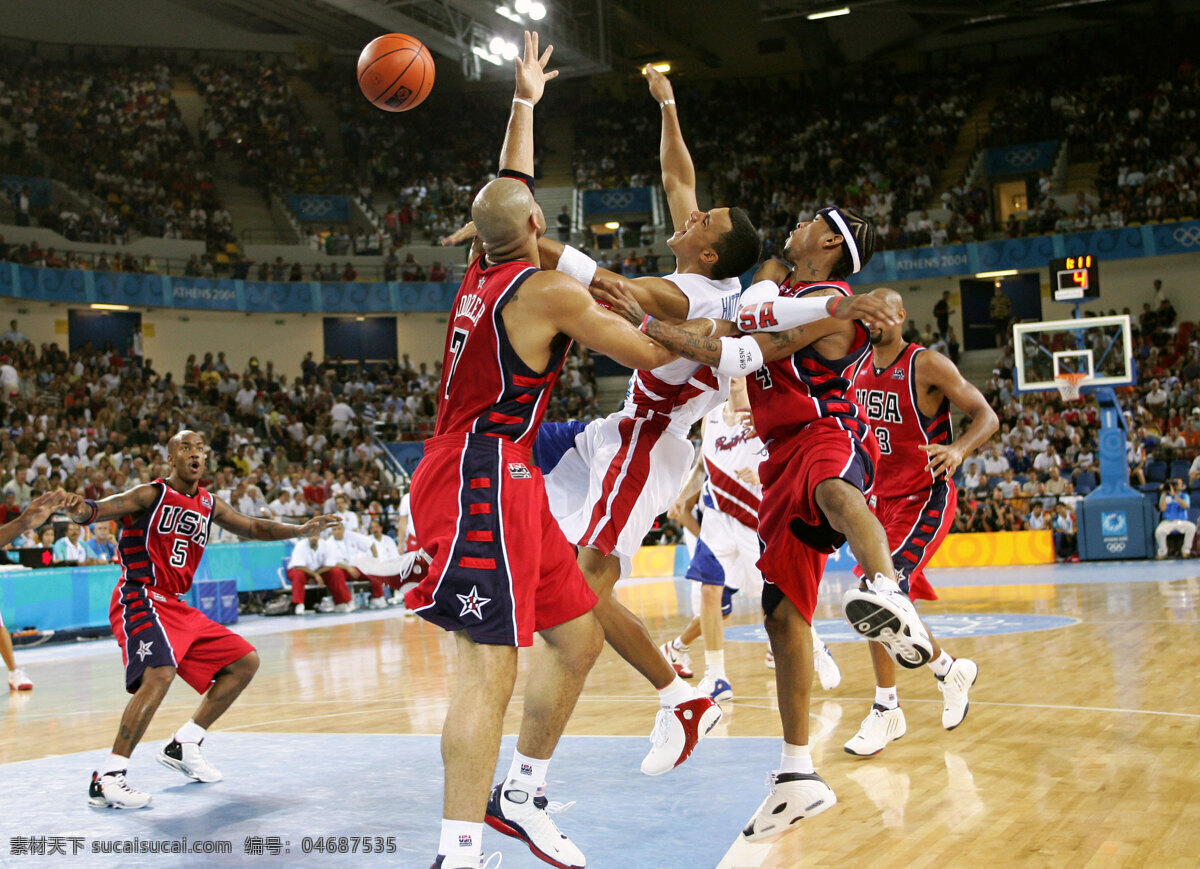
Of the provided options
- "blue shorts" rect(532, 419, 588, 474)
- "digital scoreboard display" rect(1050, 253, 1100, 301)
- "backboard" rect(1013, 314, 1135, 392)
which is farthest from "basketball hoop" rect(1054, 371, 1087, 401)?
"blue shorts" rect(532, 419, 588, 474)

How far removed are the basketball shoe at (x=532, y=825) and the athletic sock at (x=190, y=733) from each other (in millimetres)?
2228

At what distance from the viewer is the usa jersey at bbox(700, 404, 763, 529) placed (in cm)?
823

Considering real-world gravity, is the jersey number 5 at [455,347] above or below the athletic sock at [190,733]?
above

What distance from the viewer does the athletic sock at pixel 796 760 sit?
4188 millimetres

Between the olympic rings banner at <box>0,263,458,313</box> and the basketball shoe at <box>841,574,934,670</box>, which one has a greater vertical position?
the olympic rings banner at <box>0,263,458,313</box>

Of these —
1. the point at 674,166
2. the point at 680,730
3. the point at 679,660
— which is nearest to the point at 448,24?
the point at 679,660

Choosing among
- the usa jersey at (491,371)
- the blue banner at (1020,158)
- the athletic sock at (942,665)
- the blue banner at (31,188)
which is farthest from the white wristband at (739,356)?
the blue banner at (1020,158)

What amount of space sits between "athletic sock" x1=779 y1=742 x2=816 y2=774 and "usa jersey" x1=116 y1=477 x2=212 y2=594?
3382 mm

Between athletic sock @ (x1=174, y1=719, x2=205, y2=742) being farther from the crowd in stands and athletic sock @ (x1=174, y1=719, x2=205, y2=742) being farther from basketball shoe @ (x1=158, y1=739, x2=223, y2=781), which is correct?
the crowd in stands

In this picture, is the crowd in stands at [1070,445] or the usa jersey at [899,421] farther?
the crowd in stands at [1070,445]

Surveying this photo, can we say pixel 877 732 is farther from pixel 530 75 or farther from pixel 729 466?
pixel 530 75

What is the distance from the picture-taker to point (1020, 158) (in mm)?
32125

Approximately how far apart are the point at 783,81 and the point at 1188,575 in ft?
81.7

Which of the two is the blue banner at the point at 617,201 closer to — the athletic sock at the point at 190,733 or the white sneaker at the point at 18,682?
the white sneaker at the point at 18,682
